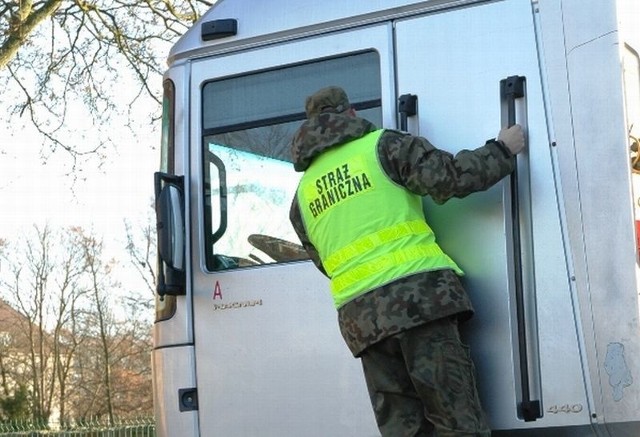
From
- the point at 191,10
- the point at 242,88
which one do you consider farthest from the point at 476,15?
the point at 191,10

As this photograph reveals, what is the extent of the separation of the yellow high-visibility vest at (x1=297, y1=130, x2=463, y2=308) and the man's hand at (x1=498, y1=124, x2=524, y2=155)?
1.33ft

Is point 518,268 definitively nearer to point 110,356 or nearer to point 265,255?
point 265,255

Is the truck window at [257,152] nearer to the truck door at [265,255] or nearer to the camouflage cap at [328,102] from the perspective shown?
the truck door at [265,255]

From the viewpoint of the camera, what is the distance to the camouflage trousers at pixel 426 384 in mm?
4480

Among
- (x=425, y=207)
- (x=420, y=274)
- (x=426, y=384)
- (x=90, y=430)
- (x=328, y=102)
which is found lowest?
(x=90, y=430)

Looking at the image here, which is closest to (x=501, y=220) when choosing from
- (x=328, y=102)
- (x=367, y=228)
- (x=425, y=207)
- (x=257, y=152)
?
(x=425, y=207)

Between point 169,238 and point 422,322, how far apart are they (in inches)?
62.5

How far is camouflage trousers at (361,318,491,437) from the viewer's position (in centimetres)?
448

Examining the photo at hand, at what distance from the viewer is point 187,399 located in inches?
220

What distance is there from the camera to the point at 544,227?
463 centimetres

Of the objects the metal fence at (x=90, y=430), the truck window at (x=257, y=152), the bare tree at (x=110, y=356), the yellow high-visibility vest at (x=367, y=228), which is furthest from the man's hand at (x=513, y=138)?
the bare tree at (x=110, y=356)

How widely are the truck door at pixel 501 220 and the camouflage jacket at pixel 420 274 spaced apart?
0.17 metres

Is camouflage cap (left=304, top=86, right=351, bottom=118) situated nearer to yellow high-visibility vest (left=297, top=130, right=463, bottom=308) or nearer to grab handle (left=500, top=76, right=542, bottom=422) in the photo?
yellow high-visibility vest (left=297, top=130, right=463, bottom=308)

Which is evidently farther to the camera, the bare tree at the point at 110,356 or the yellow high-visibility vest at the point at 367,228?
the bare tree at the point at 110,356
